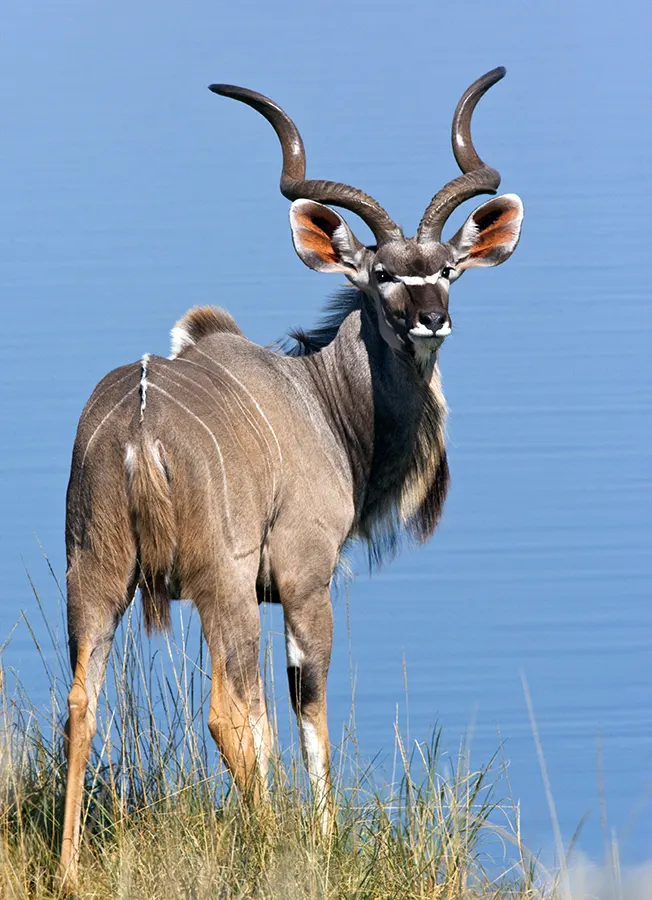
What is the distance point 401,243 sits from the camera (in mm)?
4840

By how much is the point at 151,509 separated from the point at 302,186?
1.65m

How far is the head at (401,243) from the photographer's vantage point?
4664 mm

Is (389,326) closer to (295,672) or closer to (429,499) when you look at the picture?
(429,499)

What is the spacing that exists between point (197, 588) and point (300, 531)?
1.94 feet

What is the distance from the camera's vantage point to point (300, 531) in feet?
14.6

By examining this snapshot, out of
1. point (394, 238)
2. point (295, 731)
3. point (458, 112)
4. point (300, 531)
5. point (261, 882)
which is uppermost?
point (458, 112)

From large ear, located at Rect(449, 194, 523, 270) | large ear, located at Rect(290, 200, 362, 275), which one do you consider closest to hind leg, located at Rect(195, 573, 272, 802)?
large ear, located at Rect(290, 200, 362, 275)

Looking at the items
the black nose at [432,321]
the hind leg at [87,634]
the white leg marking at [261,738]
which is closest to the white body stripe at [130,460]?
the hind leg at [87,634]

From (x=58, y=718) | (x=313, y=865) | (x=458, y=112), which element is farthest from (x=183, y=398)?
(x=458, y=112)

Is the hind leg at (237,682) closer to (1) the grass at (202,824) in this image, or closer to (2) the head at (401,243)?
(1) the grass at (202,824)

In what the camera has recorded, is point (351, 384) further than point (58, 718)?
Yes

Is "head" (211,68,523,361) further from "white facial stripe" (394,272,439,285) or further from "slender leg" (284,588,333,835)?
"slender leg" (284,588,333,835)

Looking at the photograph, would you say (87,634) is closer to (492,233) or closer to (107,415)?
(107,415)

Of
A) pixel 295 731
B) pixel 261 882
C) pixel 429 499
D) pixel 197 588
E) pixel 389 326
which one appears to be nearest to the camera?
pixel 261 882
